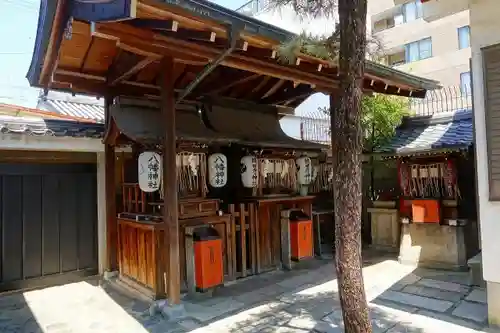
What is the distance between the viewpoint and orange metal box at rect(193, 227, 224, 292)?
6234mm

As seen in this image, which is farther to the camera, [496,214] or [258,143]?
[258,143]

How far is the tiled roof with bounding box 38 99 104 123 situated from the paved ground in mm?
5259

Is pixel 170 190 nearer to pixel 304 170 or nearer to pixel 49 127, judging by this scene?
pixel 49 127

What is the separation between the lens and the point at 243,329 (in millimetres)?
4902

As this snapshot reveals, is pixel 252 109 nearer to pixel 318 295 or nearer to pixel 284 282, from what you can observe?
pixel 284 282

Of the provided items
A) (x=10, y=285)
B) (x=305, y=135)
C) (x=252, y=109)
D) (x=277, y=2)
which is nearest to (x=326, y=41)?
(x=277, y=2)

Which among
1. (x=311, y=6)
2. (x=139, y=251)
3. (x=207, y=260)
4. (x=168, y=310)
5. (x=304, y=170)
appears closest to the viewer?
(x=311, y=6)

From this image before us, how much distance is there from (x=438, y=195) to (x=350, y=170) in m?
5.37

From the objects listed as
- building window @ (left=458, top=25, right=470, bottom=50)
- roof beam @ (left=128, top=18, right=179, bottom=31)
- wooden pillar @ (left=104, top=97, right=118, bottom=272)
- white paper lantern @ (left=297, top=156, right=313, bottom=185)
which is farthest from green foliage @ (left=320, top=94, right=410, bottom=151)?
building window @ (left=458, top=25, right=470, bottom=50)

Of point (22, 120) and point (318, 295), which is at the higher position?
point (22, 120)

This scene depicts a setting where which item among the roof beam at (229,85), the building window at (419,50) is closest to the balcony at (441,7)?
the roof beam at (229,85)

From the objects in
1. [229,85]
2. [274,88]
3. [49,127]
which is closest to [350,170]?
[229,85]

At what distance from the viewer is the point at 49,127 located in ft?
22.4

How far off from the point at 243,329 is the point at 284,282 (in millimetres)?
2381
